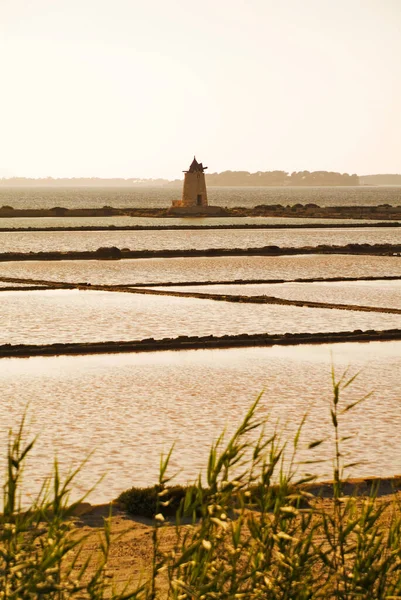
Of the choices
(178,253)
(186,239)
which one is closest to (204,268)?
(178,253)

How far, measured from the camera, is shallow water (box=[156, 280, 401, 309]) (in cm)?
2341

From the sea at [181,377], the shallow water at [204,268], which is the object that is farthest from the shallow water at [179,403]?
the shallow water at [204,268]

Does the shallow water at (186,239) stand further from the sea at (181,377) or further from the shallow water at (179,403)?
the shallow water at (179,403)

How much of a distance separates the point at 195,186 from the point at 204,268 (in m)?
50.1

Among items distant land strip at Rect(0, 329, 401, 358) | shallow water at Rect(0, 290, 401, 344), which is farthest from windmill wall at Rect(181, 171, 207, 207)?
distant land strip at Rect(0, 329, 401, 358)

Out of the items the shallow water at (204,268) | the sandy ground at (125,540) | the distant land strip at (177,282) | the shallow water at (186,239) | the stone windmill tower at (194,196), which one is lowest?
the shallow water at (186,239)

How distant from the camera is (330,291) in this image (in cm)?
2553

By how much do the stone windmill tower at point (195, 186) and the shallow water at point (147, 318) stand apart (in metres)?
59.2

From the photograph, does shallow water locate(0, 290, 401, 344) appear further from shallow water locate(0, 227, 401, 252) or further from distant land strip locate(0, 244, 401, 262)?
shallow water locate(0, 227, 401, 252)

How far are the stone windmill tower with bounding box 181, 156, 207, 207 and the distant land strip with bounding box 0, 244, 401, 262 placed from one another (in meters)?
42.5

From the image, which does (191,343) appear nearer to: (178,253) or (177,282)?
(177,282)

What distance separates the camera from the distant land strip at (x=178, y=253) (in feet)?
119

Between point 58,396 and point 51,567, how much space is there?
855cm

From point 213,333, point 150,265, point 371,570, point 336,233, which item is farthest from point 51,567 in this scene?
point 336,233
